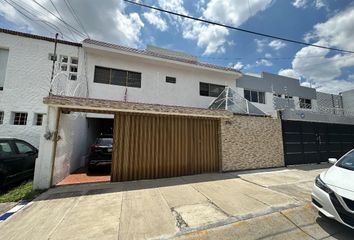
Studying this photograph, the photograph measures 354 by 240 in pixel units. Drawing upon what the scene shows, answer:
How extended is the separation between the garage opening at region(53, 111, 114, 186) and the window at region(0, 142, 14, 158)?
1.31 meters

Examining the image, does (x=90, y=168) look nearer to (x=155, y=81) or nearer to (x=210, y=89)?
(x=155, y=81)

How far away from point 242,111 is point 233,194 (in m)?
5.32

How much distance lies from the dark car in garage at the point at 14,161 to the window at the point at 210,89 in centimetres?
948

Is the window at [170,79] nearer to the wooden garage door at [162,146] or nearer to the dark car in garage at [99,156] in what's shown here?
the wooden garage door at [162,146]

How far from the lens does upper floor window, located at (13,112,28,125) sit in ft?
27.0

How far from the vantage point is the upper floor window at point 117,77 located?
30.9ft

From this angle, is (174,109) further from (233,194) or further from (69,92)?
(69,92)

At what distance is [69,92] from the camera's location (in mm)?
8336

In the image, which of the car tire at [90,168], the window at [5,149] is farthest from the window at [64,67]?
the car tire at [90,168]

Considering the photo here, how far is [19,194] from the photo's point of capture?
4773mm

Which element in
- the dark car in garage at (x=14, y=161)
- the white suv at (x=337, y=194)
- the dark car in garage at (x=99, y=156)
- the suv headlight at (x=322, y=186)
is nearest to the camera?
the white suv at (x=337, y=194)

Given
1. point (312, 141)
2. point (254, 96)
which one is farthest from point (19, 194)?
point (254, 96)

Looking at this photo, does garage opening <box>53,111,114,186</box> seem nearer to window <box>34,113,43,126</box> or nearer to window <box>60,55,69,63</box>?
window <box>34,113,43,126</box>

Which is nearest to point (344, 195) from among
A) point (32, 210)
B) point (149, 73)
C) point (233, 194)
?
point (233, 194)
